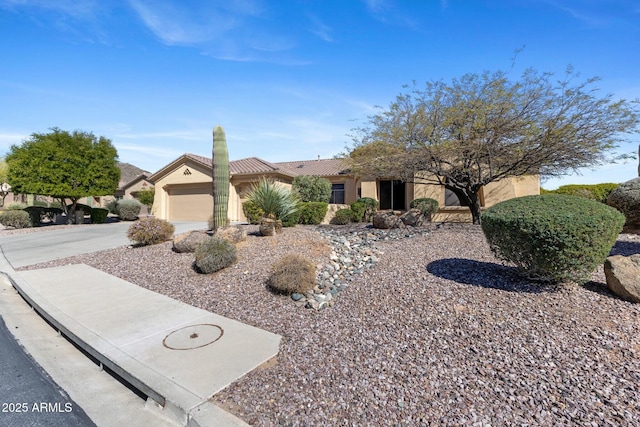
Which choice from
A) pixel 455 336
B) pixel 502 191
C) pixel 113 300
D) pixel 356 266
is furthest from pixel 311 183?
pixel 455 336

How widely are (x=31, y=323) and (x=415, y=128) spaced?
1126cm

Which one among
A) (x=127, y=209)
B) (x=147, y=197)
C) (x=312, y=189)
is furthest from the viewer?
(x=147, y=197)

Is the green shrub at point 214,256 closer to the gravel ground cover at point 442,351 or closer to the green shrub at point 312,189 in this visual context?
the gravel ground cover at point 442,351

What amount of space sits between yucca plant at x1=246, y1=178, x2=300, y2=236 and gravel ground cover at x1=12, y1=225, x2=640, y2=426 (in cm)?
338

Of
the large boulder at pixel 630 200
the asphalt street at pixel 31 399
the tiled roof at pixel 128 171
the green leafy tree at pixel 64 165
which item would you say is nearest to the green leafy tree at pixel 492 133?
the large boulder at pixel 630 200

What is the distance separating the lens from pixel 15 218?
17188mm

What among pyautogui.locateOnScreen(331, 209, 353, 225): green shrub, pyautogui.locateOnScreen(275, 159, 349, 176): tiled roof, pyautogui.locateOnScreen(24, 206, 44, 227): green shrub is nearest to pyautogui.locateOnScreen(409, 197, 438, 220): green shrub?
pyautogui.locateOnScreen(331, 209, 353, 225): green shrub

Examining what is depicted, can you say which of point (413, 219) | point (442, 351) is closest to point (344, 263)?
point (442, 351)

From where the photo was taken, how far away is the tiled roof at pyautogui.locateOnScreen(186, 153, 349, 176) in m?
19.9

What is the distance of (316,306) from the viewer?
5.02m

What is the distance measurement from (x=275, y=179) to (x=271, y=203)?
10.2m

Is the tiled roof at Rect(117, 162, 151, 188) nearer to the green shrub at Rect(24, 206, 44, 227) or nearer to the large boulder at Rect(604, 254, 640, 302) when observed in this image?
the green shrub at Rect(24, 206, 44, 227)

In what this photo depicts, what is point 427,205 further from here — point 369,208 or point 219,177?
point 219,177

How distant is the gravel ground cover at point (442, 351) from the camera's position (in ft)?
8.95
